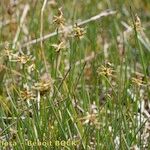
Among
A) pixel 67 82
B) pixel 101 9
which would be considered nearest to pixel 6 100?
pixel 67 82

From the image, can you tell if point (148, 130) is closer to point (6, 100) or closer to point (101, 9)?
point (6, 100)

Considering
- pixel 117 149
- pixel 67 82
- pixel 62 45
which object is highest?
pixel 62 45

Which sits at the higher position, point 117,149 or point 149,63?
point 149,63

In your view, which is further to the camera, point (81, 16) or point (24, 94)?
point (81, 16)

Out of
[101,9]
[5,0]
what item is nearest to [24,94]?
[5,0]

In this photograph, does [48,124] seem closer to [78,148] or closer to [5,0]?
[78,148]

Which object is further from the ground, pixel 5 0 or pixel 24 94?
pixel 5 0

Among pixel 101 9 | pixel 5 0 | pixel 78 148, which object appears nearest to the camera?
pixel 78 148

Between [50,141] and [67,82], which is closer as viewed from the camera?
[50,141]

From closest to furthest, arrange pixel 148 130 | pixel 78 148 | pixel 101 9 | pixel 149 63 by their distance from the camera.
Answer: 1. pixel 78 148
2. pixel 148 130
3. pixel 149 63
4. pixel 101 9
